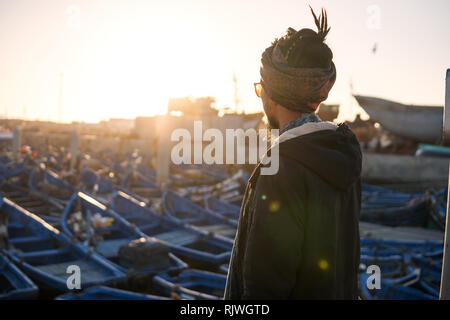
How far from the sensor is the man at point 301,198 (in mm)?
1425

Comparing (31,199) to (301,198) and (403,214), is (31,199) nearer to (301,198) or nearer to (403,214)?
(403,214)

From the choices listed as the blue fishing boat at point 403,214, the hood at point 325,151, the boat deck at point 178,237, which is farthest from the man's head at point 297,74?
the blue fishing boat at point 403,214

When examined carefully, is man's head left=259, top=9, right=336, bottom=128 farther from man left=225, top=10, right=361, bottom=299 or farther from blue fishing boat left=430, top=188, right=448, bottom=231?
blue fishing boat left=430, top=188, right=448, bottom=231

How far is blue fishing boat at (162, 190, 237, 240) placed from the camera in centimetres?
1127

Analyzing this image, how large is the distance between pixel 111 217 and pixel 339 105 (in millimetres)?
21511

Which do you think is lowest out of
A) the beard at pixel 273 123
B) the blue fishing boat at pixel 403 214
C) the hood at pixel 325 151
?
the blue fishing boat at pixel 403 214

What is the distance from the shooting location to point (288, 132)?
62.1 inches

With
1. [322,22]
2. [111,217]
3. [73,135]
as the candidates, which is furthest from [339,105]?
[322,22]

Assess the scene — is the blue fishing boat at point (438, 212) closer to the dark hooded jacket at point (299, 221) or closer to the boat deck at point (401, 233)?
the boat deck at point (401, 233)

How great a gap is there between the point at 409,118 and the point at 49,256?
26435 millimetres

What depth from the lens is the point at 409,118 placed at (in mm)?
27156

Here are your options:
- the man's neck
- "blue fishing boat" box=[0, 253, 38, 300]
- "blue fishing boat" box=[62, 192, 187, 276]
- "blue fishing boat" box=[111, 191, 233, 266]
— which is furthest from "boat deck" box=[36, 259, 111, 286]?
the man's neck

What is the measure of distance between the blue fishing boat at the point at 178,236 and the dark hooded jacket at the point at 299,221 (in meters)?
7.33
